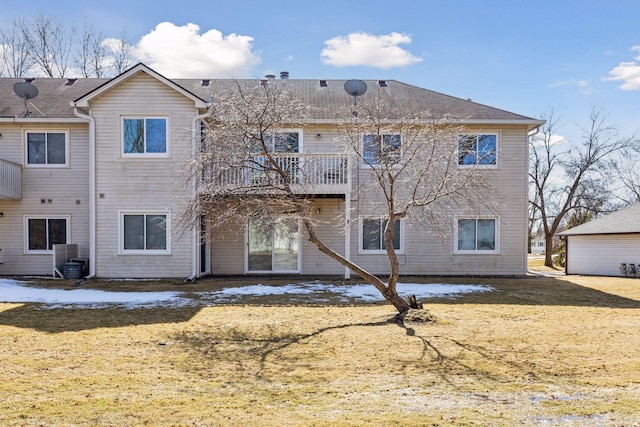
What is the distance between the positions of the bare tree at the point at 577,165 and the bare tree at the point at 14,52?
101 ft

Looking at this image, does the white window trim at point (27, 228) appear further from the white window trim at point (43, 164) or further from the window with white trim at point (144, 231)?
the window with white trim at point (144, 231)

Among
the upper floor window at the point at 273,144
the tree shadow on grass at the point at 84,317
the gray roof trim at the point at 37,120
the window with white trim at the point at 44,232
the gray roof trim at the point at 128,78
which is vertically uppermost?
the gray roof trim at the point at 128,78

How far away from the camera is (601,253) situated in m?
20.5

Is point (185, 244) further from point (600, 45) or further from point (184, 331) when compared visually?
point (600, 45)

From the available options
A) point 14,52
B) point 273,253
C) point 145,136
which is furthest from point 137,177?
point 14,52

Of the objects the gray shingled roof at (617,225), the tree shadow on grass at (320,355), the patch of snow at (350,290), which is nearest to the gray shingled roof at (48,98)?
the patch of snow at (350,290)

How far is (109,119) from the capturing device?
14570mm

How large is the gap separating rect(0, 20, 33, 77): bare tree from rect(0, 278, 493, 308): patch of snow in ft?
65.5

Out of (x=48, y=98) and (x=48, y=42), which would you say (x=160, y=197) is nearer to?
(x=48, y=98)

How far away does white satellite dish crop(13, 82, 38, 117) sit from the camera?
1567cm

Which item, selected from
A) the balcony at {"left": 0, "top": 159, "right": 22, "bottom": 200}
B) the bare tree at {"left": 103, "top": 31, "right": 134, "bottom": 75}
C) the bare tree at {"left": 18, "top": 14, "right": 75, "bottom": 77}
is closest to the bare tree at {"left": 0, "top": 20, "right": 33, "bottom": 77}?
the bare tree at {"left": 18, "top": 14, "right": 75, "bottom": 77}

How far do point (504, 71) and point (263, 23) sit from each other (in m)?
10.5

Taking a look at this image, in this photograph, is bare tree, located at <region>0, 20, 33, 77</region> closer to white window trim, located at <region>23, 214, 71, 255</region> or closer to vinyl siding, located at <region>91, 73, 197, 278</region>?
white window trim, located at <region>23, 214, 71, 255</region>

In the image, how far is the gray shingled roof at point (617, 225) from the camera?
19375 millimetres
